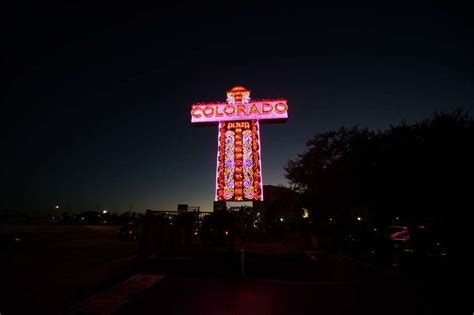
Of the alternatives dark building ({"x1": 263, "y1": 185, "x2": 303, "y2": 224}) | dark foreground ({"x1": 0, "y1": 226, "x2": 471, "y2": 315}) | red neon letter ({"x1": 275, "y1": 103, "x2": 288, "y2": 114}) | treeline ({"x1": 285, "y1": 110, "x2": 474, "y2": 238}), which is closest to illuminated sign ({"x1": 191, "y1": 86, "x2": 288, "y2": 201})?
red neon letter ({"x1": 275, "y1": 103, "x2": 288, "y2": 114})

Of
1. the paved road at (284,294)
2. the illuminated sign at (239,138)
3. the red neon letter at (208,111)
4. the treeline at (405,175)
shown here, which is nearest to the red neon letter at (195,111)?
the illuminated sign at (239,138)

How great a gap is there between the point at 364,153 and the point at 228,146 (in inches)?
573

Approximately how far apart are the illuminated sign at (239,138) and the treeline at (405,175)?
7.60m

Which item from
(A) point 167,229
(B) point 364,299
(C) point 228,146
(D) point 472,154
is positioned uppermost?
(C) point 228,146

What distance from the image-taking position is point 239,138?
110 ft

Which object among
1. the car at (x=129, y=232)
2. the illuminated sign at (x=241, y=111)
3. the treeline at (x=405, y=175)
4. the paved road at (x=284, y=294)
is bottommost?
the paved road at (x=284, y=294)

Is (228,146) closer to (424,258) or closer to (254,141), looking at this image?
(254,141)

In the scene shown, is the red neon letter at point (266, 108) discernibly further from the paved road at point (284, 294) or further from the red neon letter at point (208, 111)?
the paved road at point (284, 294)

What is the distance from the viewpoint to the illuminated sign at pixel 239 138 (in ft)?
104

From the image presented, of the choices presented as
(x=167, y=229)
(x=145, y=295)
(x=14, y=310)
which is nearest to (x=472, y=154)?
(x=167, y=229)

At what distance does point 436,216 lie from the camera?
23.0 meters

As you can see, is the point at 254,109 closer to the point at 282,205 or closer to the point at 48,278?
the point at 282,205

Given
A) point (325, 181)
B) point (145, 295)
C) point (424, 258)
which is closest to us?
point (145, 295)

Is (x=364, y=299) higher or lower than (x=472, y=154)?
lower
